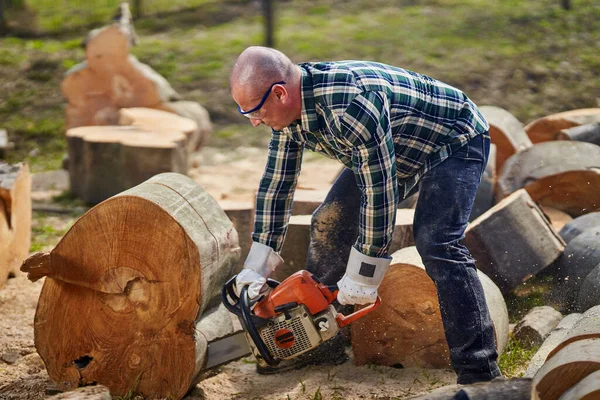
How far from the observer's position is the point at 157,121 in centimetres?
764

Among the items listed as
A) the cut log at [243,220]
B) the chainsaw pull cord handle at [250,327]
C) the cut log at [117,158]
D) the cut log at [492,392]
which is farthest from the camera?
the cut log at [117,158]

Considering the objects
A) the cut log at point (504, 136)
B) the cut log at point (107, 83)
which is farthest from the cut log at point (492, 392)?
the cut log at point (107, 83)

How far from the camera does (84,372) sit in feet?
11.6

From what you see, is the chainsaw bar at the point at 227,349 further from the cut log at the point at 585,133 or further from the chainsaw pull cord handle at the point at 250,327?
the cut log at the point at 585,133

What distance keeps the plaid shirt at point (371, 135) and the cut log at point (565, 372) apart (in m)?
0.77

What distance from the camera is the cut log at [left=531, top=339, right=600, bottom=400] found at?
254 centimetres

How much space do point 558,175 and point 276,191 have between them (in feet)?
8.54

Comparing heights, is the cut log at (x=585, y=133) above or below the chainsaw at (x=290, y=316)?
below

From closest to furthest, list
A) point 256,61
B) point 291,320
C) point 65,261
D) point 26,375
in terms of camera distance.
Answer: point 256,61 < point 291,320 < point 65,261 < point 26,375

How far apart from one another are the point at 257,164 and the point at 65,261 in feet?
16.4

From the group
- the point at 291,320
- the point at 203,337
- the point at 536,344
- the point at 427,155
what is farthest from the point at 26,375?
the point at 536,344

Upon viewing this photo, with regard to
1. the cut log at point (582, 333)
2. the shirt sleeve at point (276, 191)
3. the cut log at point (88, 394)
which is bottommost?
the cut log at point (88, 394)

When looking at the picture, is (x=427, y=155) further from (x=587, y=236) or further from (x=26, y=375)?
(x=26, y=375)

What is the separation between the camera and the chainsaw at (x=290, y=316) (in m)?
3.19
